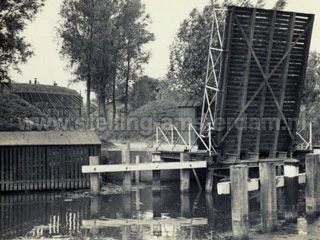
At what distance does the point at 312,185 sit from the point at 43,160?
38.9ft

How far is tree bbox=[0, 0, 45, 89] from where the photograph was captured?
23000mm

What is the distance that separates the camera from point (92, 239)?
1256 cm

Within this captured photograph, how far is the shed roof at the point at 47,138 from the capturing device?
68.3 ft

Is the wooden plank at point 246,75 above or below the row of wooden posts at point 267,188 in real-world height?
above

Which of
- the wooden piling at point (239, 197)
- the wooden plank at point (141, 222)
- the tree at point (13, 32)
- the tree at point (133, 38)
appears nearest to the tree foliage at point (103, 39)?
the tree at point (133, 38)

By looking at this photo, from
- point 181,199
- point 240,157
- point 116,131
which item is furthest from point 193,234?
point 116,131

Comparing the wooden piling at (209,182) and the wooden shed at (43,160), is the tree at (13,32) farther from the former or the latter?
the wooden piling at (209,182)

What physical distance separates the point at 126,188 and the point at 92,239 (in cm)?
668

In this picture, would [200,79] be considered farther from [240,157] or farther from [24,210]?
[24,210]

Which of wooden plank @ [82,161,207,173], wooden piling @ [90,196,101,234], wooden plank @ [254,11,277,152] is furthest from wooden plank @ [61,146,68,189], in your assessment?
wooden plank @ [254,11,277,152]

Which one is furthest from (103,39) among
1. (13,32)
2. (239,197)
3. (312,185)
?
(239,197)

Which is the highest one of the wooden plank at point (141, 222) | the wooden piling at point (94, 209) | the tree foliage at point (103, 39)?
the tree foliage at point (103, 39)

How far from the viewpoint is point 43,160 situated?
20.9m

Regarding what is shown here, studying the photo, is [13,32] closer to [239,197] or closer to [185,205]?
[185,205]
